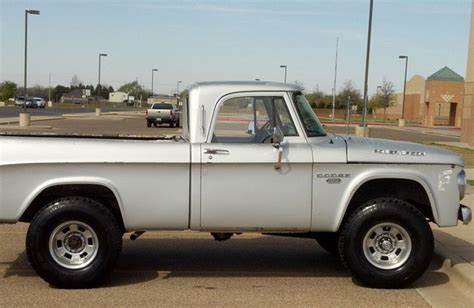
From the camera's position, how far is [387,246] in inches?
235

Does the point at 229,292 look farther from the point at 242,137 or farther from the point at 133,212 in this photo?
the point at 242,137

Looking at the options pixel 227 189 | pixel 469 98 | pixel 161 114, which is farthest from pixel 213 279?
pixel 161 114

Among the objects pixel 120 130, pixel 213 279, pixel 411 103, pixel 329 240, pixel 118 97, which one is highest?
pixel 411 103

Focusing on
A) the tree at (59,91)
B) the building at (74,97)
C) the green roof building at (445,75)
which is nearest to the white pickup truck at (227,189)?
the green roof building at (445,75)

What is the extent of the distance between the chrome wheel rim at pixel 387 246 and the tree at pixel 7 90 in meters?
116

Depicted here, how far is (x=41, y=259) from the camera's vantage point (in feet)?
18.4

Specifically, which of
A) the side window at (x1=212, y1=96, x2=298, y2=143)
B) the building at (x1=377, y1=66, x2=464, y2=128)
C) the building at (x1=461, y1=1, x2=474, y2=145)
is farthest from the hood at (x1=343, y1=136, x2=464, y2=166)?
the building at (x1=377, y1=66, x2=464, y2=128)

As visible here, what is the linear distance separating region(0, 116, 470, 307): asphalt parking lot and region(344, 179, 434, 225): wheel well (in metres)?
0.78

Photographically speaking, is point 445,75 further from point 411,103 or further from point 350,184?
point 350,184

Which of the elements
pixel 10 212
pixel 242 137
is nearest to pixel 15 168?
pixel 10 212

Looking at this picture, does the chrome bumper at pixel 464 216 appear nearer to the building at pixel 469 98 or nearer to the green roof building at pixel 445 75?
the building at pixel 469 98

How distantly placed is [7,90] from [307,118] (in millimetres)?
117323

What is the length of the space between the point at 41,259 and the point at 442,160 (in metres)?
3.91

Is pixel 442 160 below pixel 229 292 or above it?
above
